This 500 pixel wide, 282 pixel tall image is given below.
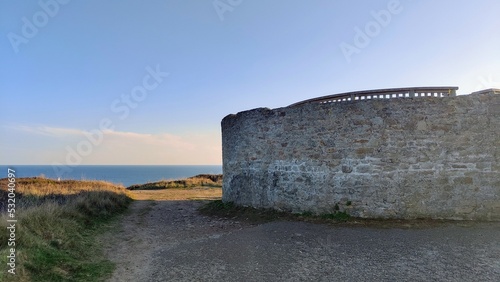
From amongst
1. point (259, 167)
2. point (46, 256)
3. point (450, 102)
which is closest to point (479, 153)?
point (450, 102)

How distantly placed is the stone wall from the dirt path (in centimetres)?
82

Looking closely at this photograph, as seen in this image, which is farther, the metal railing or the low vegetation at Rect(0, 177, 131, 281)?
the metal railing

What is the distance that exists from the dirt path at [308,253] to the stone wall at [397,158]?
32.1 inches

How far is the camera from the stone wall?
24.3ft

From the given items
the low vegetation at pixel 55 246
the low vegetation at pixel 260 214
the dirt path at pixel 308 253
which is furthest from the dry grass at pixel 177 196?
the dirt path at pixel 308 253

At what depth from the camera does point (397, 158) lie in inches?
304

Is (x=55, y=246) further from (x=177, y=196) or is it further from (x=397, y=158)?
(x=177, y=196)

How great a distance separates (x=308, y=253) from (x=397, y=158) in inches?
147

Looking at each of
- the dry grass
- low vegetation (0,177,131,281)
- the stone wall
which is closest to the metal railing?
the stone wall

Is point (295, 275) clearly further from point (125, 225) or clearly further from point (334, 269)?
point (125, 225)

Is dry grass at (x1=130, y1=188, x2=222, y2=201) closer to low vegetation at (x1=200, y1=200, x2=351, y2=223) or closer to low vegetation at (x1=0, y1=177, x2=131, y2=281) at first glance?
low vegetation at (x1=200, y1=200, x2=351, y2=223)

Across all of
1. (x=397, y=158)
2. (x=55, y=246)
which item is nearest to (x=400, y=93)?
(x=397, y=158)

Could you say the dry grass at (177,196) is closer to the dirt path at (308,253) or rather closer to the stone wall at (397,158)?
the dirt path at (308,253)

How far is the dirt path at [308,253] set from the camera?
4.61 metres
